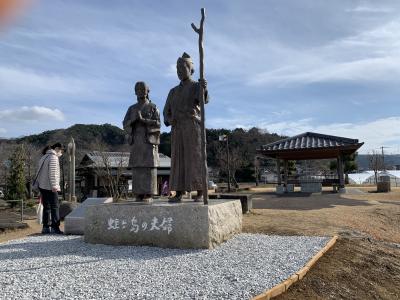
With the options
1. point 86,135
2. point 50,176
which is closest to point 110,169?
point 50,176

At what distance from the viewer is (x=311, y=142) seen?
21.4 m

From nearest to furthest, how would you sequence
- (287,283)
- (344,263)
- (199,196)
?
(287,283) → (344,263) → (199,196)

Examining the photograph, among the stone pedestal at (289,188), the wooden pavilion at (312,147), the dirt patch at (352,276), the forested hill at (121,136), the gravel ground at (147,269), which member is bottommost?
the dirt patch at (352,276)

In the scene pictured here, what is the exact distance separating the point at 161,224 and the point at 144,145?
1.83 meters

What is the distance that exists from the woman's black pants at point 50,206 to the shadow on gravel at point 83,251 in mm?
1101

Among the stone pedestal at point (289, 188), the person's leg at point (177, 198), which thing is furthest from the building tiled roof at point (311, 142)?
the person's leg at point (177, 198)

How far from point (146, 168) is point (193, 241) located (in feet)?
6.66

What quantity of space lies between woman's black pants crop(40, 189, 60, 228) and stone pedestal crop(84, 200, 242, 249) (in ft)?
4.48

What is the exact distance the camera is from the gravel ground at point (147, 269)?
3797 millimetres

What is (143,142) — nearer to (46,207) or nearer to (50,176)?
(50,176)

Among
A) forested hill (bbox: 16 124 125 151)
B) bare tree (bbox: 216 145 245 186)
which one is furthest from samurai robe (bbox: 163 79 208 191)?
forested hill (bbox: 16 124 125 151)

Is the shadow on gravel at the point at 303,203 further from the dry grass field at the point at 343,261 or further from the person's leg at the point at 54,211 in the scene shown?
the person's leg at the point at 54,211

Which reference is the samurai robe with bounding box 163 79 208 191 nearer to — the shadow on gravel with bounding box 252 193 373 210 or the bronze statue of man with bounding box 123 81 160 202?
the bronze statue of man with bounding box 123 81 160 202

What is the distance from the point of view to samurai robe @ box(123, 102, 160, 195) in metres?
7.18
